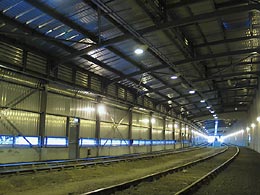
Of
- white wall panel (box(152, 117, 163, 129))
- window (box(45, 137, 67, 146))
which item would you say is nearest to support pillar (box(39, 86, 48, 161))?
window (box(45, 137, 67, 146))

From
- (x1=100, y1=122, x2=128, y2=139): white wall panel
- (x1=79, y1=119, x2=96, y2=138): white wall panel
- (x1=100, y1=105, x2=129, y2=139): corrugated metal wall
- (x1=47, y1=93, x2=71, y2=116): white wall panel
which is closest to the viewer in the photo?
(x1=47, y1=93, x2=71, y2=116): white wall panel

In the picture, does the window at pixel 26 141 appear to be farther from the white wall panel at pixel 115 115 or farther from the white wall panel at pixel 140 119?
the white wall panel at pixel 140 119

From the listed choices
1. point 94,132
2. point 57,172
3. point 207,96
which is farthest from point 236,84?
point 57,172

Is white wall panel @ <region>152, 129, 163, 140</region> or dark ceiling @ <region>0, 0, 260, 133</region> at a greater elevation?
dark ceiling @ <region>0, 0, 260, 133</region>

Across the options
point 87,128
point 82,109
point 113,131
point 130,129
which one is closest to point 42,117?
point 82,109

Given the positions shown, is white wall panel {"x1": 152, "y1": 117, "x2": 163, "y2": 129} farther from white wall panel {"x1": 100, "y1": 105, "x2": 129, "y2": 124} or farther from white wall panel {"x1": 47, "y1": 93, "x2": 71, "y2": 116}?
white wall panel {"x1": 47, "y1": 93, "x2": 71, "y2": 116}

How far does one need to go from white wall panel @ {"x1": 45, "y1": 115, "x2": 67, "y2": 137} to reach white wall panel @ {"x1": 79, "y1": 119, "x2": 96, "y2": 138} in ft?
5.75

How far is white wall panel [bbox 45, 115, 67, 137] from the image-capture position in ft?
55.0

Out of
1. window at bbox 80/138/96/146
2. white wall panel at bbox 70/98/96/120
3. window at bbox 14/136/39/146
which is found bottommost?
window at bbox 80/138/96/146

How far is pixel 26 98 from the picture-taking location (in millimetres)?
15211

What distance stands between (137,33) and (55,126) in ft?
26.1

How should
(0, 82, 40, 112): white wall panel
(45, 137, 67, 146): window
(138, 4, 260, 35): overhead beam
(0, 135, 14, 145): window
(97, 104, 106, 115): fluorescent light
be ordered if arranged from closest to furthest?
(138, 4, 260, 35): overhead beam → (0, 135, 14, 145): window → (0, 82, 40, 112): white wall panel → (45, 137, 67, 146): window → (97, 104, 106, 115): fluorescent light

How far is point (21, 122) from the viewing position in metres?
14.9

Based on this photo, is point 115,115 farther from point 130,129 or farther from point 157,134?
point 157,134
